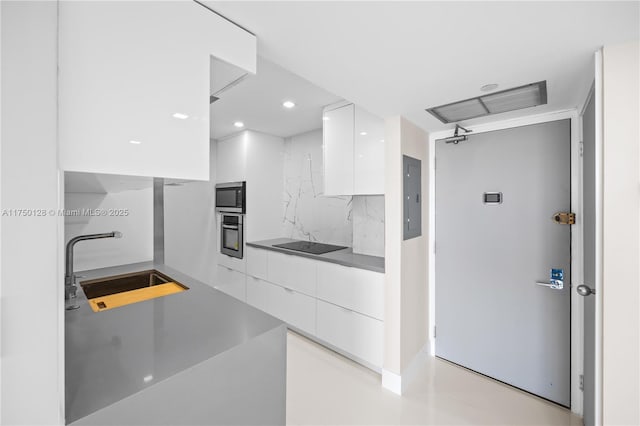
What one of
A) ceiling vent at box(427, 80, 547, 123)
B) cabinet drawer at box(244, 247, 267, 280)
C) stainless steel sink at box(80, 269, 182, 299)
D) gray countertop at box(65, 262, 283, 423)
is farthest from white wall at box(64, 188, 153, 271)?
ceiling vent at box(427, 80, 547, 123)

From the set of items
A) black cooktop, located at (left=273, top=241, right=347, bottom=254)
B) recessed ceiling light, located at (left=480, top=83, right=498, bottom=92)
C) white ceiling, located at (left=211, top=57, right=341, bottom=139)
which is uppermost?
white ceiling, located at (left=211, top=57, right=341, bottom=139)

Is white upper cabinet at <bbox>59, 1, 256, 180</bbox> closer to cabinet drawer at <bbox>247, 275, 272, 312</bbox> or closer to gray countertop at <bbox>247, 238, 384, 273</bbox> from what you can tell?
gray countertop at <bbox>247, 238, 384, 273</bbox>

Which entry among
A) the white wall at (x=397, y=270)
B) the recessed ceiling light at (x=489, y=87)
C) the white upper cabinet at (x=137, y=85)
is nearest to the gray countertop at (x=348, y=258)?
the white wall at (x=397, y=270)

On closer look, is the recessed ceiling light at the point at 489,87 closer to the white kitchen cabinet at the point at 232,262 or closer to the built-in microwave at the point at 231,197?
the built-in microwave at the point at 231,197

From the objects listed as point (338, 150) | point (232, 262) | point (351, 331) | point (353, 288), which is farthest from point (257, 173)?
point (351, 331)

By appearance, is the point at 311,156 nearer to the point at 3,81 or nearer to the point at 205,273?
the point at 205,273

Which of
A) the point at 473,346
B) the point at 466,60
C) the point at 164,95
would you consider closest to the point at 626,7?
the point at 466,60

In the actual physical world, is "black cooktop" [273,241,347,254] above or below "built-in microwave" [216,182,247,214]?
below

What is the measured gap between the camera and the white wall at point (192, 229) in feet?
12.8

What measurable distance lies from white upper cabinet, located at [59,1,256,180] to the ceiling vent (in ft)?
5.27

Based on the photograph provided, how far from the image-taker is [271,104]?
8.82 feet

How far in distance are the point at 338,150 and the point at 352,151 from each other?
0.17 metres

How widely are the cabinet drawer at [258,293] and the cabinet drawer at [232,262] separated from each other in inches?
7.4

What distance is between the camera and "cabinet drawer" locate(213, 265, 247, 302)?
3.75 m
